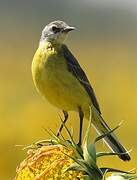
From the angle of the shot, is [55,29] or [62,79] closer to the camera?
[62,79]

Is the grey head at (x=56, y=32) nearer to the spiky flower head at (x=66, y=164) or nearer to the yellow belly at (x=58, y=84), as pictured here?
the yellow belly at (x=58, y=84)

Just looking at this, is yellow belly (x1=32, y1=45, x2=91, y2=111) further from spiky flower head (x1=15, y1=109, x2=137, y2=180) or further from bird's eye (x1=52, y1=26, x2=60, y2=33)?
spiky flower head (x1=15, y1=109, x2=137, y2=180)

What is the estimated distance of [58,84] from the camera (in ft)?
22.6

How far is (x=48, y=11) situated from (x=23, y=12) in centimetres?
281

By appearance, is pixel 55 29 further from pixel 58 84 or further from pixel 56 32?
pixel 58 84

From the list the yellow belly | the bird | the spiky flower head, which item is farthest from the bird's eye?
the spiky flower head

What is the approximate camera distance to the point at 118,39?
32938 millimetres

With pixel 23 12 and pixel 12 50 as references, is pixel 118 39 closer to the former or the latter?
pixel 12 50

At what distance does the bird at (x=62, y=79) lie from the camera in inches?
265

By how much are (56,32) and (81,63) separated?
17177 millimetres

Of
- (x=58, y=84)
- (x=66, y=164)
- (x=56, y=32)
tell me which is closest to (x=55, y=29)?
(x=56, y=32)

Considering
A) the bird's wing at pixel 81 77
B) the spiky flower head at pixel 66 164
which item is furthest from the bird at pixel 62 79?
the spiky flower head at pixel 66 164

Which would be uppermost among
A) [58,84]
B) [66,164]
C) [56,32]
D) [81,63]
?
[81,63]

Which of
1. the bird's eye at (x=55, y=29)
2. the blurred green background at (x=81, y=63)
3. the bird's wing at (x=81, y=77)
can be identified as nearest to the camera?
the bird's wing at (x=81, y=77)
